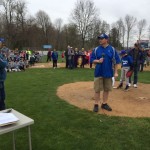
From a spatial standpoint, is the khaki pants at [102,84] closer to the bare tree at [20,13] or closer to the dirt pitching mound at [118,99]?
the dirt pitching mound at [118,99]

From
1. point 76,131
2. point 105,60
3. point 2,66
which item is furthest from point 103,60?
point 2,66

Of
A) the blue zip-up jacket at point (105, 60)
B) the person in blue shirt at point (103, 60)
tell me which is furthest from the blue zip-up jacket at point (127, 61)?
the blue zip-up jacket at point (105, 60)

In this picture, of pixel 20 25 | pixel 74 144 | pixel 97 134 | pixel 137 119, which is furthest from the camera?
pixel 20 25

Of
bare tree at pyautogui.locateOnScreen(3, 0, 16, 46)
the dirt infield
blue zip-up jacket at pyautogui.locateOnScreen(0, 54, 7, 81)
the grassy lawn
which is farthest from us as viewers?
bare tree at pyautogui.locateOnScreen(3, 0, 16, 46)

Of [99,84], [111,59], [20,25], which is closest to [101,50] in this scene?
[111,59]

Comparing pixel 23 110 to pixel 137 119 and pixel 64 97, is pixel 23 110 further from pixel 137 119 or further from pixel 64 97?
pixel 137 119

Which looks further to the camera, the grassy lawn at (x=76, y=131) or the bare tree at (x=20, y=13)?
the bare tree at (x=20, y=13)

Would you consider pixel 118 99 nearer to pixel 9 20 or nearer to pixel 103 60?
pixel 103 60

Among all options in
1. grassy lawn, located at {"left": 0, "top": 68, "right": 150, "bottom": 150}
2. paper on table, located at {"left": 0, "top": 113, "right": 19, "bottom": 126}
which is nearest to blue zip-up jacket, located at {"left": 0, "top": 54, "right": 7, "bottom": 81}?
grassy lawn, located at {"left": 0, "top": 68, "right": 150, "bottom": 150}

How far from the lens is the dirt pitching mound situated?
6.38 metres

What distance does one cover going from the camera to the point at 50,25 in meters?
69.2

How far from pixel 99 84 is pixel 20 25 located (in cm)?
4890

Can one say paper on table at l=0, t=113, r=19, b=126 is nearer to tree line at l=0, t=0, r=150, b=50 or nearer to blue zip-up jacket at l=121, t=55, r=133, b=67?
blue zip-up jacket at l=121, t=55, r=133, b=67

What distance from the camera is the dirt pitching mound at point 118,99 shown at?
251 inches
